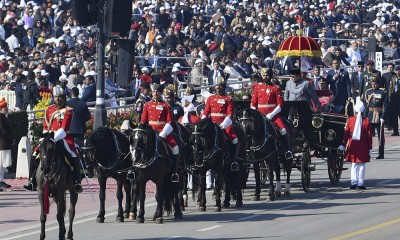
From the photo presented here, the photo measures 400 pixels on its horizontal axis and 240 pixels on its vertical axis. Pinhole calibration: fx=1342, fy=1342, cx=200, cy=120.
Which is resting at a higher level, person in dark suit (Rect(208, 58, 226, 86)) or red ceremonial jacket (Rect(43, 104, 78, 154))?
person in dark suit (Rect(208, 58, 226, 86))

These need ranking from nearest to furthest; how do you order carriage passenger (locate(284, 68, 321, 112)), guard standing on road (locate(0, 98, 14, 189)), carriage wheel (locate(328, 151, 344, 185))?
guard standing on road (locate(0, 98, 14, 189)) < carriage wheel (locate(328, 151, 344, 185)) < carriage passenger (locate(284, 68, 321, 112))

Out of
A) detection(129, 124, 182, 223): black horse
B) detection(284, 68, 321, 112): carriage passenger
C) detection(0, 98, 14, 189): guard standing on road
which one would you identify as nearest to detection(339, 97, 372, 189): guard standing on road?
detection(284, 68, 321, 112): carriage passenger

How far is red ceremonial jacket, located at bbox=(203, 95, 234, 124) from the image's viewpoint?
84.7 ft

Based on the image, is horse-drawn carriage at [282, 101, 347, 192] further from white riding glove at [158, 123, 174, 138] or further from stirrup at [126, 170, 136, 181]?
stirrup at [126, 170, 136, 181]

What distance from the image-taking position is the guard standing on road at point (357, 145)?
28.2 m

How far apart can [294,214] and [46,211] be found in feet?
18.0

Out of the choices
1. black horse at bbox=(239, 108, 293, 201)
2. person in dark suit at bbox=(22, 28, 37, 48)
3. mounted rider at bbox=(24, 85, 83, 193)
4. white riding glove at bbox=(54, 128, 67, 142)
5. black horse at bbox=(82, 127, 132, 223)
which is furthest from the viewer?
person in dark suit at bbox=(22, 28, 37, 48)

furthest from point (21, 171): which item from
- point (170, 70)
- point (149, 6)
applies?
point (149, 6)

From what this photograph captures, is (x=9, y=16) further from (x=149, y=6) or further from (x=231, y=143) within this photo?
(x=231, y=143)

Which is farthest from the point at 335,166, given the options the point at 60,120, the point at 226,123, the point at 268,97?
the point at 60,120

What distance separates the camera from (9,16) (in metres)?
44.2

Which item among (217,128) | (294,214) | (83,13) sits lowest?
(294,214)

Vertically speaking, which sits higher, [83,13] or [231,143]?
[83,13]

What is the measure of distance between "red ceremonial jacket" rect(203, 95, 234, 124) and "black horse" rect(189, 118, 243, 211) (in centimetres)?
65
